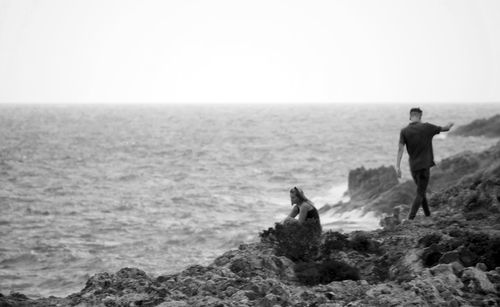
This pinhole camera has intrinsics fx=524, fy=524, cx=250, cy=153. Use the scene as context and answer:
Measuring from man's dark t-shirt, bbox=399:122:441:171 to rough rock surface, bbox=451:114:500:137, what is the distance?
6068 centimetres

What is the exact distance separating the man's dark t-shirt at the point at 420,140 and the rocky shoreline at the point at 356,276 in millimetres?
1151

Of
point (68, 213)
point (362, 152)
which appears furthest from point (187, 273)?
point (362, 152)

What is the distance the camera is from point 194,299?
6.33 m

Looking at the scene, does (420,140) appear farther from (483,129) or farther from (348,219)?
(483,129)

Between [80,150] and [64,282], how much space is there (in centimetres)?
4588

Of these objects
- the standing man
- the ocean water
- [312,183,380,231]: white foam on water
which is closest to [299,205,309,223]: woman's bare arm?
the standing man

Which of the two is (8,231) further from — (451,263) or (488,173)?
(451,263)

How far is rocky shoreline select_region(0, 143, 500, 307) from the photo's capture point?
6098 mm

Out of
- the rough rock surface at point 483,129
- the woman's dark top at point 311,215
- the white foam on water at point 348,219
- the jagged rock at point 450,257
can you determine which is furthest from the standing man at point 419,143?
the rough rock surface at point 483,129

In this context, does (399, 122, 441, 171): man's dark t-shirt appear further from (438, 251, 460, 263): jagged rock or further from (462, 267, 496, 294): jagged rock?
(462, 267, 496, 294): jagged rock

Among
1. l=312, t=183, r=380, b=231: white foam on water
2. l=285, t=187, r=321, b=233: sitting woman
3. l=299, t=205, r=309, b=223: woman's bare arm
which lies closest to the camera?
l=285, t=187, r=321, b=233: sitting woman

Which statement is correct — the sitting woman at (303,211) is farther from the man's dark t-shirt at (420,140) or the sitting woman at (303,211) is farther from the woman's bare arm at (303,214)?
the man's dark t-shirt at (420,140)

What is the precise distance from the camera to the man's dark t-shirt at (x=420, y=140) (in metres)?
9.91

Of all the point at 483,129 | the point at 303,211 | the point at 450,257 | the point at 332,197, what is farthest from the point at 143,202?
the point at 483,129
